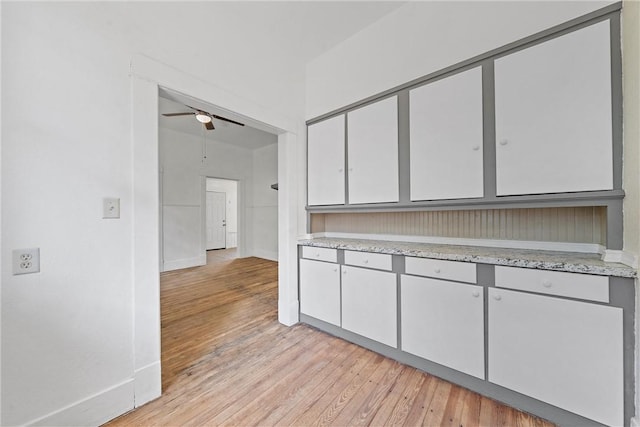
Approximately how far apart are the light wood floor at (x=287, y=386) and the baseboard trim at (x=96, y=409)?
0.06 metres

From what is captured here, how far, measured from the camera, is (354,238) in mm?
2689

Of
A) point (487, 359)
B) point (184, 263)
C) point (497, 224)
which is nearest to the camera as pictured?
point (487, 359)

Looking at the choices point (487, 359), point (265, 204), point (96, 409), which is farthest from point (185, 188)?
point (487, 359)

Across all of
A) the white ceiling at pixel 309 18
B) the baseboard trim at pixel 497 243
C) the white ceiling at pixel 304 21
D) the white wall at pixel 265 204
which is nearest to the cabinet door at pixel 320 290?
the baseboard trim at pixel 497 243

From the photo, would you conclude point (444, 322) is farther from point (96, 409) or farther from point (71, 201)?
point (71, 201)

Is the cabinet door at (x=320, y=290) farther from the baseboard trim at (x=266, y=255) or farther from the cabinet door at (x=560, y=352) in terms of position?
the baseboard trim at (x=266, y=255)

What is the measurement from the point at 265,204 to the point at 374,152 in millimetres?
4537

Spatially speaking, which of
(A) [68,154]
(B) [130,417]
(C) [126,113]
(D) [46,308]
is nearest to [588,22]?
(C) [126,113]

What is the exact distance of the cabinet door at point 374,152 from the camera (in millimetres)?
2096

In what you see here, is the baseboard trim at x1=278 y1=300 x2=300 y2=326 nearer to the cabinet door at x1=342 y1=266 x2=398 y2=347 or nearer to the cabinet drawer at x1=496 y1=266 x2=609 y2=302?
the cabinet door at x1=342 y1=266 x2=398 y2=347

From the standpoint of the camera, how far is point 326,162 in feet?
8.40

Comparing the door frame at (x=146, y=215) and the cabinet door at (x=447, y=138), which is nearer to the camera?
the door frame at (x=146, y=215)

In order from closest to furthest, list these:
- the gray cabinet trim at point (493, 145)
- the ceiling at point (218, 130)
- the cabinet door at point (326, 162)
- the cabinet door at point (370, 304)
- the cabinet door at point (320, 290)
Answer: the gray cabinet trim at point (493, 145), the cabinet door at point (370, 304), the cabinet door at point (320, 290), the cabinet door at point (326, 162), the ceiling at point (218, 130)

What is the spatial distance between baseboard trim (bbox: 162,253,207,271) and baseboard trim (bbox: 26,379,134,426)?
13.2ft
